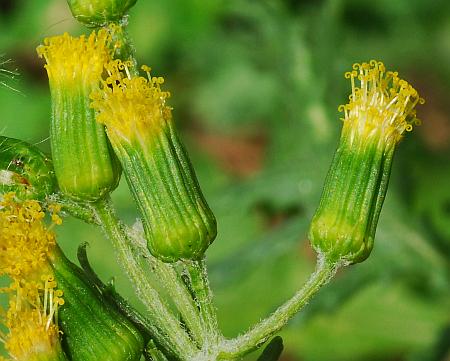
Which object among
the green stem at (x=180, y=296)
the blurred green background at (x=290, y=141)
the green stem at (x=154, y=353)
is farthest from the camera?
the blurred green background at (x=290, y=141)

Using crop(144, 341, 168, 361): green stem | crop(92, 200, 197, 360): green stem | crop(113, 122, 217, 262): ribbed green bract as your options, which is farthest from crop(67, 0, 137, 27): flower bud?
crop(144, 341, 168, 361): green stem

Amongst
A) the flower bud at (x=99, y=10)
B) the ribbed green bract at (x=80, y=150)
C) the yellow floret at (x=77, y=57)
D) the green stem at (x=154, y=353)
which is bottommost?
the green stem at (x=154, y=353)

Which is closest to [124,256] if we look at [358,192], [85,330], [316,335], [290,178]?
[85,330]

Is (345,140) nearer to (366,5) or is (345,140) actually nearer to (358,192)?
(358,192)

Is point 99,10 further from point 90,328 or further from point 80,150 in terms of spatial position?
point 90,328

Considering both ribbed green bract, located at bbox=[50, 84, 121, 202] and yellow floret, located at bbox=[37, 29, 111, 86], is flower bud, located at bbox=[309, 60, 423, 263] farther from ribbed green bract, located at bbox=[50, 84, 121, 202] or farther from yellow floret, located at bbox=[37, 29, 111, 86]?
yellow floret, located at bbox=[37, 29, 111, 86]

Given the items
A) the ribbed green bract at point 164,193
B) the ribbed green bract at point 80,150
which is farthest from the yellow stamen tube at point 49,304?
the ribbed green bract at point 164,193

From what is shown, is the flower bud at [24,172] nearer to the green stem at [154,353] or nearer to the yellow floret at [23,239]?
the yellow floret at [23,239]
